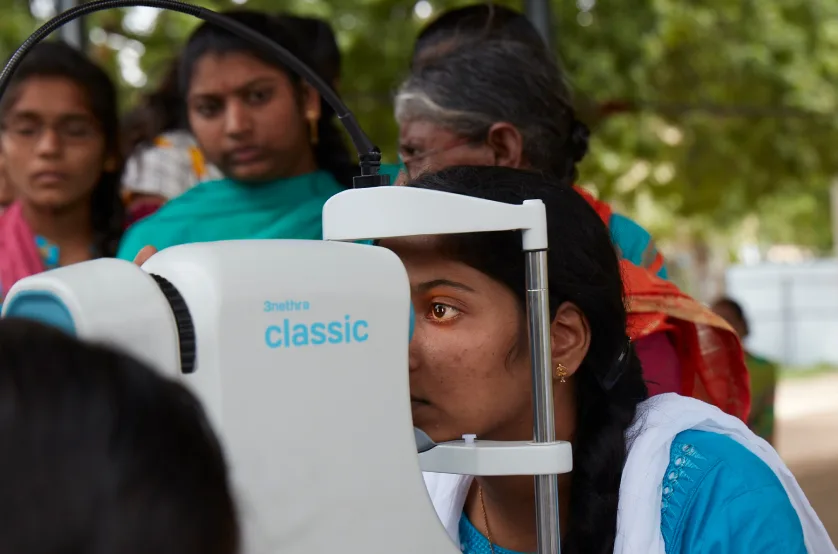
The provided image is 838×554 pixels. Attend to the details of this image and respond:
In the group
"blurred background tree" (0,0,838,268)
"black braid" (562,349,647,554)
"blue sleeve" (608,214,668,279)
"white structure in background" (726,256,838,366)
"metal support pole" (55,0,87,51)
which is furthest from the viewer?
"white structure in background" (726,256,838,366)

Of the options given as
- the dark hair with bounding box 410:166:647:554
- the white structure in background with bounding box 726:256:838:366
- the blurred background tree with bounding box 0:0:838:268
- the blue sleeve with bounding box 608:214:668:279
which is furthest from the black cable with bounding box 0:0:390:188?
the white structure in background with bounding box 726:256:838:366

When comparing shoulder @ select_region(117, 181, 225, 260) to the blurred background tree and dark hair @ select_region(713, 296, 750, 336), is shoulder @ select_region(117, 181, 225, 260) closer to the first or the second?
the blurred background tree

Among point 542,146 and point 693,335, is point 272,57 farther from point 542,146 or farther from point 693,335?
point 693,335

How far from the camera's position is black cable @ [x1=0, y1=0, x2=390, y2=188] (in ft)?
3.52

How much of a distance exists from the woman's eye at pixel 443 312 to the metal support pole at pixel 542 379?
0.49ft

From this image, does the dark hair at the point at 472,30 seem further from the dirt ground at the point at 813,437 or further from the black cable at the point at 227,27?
the dirt ground at the point at 813,437

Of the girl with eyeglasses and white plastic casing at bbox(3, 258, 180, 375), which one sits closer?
white plastic casing at bbox(3, 258, 180, 375)

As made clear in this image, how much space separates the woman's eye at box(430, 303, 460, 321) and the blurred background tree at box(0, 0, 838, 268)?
12.5 feet

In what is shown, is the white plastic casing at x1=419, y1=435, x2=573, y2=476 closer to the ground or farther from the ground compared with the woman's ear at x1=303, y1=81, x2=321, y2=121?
closer to the ground

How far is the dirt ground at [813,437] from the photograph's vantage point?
5938 millimetres

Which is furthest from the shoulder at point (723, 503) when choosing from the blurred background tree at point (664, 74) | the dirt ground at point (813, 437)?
the blurred background tree at point (664, 74)

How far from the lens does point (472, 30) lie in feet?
8.08

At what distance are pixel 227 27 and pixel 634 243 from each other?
100cm

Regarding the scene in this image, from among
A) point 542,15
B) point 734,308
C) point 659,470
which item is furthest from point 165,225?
point 734,308
